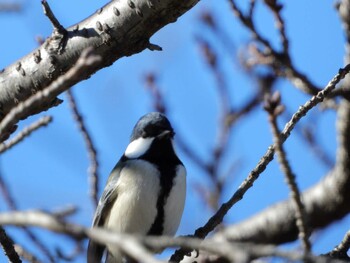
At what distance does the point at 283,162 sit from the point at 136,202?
4.96 ft

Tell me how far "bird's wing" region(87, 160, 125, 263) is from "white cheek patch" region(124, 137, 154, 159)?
85 mm

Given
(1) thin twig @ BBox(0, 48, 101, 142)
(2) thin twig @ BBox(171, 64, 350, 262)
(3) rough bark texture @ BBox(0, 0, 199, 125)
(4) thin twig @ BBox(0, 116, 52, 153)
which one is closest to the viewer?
(1) thin twig @ BBox(0, 48, 101, 142)

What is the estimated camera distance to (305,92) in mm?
2430

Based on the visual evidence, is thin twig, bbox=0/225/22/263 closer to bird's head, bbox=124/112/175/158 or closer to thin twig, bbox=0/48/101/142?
thin twig, bbox=0/48/101/142

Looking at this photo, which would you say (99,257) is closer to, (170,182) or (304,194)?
→ (170,182)

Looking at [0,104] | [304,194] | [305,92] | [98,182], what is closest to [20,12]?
[0,104]

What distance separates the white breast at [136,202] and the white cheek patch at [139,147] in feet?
0.55

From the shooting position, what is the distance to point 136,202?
3.03m

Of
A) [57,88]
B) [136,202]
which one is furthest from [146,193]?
[57,88]

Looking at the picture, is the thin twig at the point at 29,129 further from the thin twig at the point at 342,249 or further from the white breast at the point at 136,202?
the white breast at the point at 136,202

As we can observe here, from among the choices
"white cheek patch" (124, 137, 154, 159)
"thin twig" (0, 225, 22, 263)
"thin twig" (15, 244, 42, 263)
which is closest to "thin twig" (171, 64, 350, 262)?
"thin twig" (15, 244, 42, 263)

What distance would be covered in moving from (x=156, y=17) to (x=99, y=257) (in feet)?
4.24

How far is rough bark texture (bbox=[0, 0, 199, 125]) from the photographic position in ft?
7.50

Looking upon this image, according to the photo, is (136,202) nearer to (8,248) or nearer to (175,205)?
(175,205)
